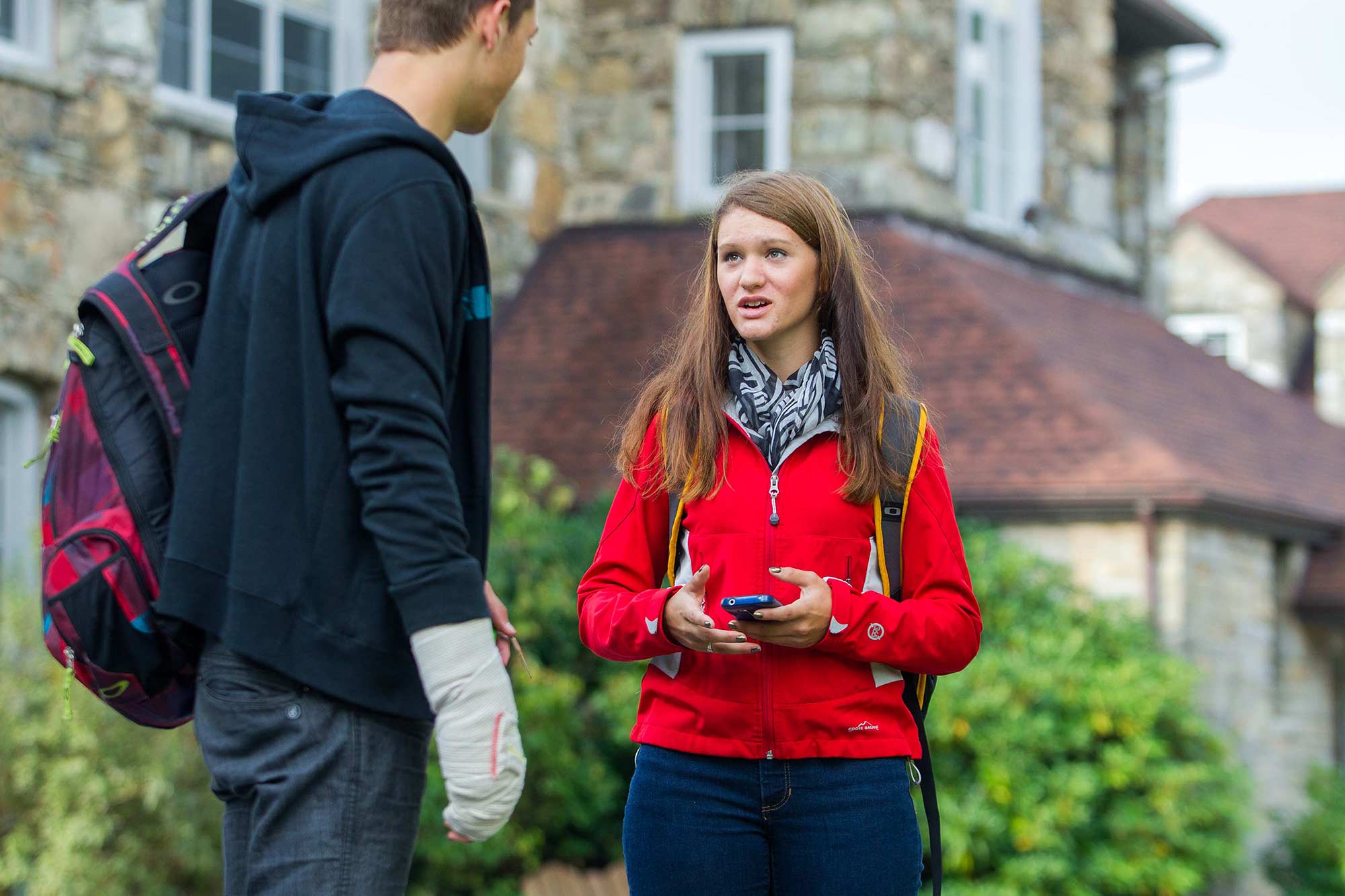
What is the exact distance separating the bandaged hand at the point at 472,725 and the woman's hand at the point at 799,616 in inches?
19.1

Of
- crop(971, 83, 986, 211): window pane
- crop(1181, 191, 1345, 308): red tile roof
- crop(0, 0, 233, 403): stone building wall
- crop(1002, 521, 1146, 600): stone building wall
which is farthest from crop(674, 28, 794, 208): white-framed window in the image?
crop(1181, 191, 1345, 308): red tile roof

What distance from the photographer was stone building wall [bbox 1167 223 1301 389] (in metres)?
27.2

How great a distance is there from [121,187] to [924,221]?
5.38m

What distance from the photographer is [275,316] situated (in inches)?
102

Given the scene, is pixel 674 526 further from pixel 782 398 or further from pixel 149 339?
pixel 149 339

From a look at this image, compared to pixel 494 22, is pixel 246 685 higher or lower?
lower

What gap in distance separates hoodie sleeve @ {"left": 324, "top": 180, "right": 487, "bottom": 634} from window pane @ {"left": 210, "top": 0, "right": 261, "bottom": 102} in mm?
7217

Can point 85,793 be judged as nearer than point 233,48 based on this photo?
Yes

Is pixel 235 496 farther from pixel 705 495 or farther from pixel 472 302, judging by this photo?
pixel 705 495

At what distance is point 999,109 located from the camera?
42.4 ft

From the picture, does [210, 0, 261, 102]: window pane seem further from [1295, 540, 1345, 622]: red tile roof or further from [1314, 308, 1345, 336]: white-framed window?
[1314, 308, 1345, 336]: white-framed window

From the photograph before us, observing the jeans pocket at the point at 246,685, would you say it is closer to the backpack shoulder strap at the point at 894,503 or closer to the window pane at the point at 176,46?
the backpack shoulder strap at the point at 894,503

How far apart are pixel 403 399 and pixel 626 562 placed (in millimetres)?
704

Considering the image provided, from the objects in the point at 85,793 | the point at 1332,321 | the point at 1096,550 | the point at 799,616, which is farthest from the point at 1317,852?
the point at 1332,321
